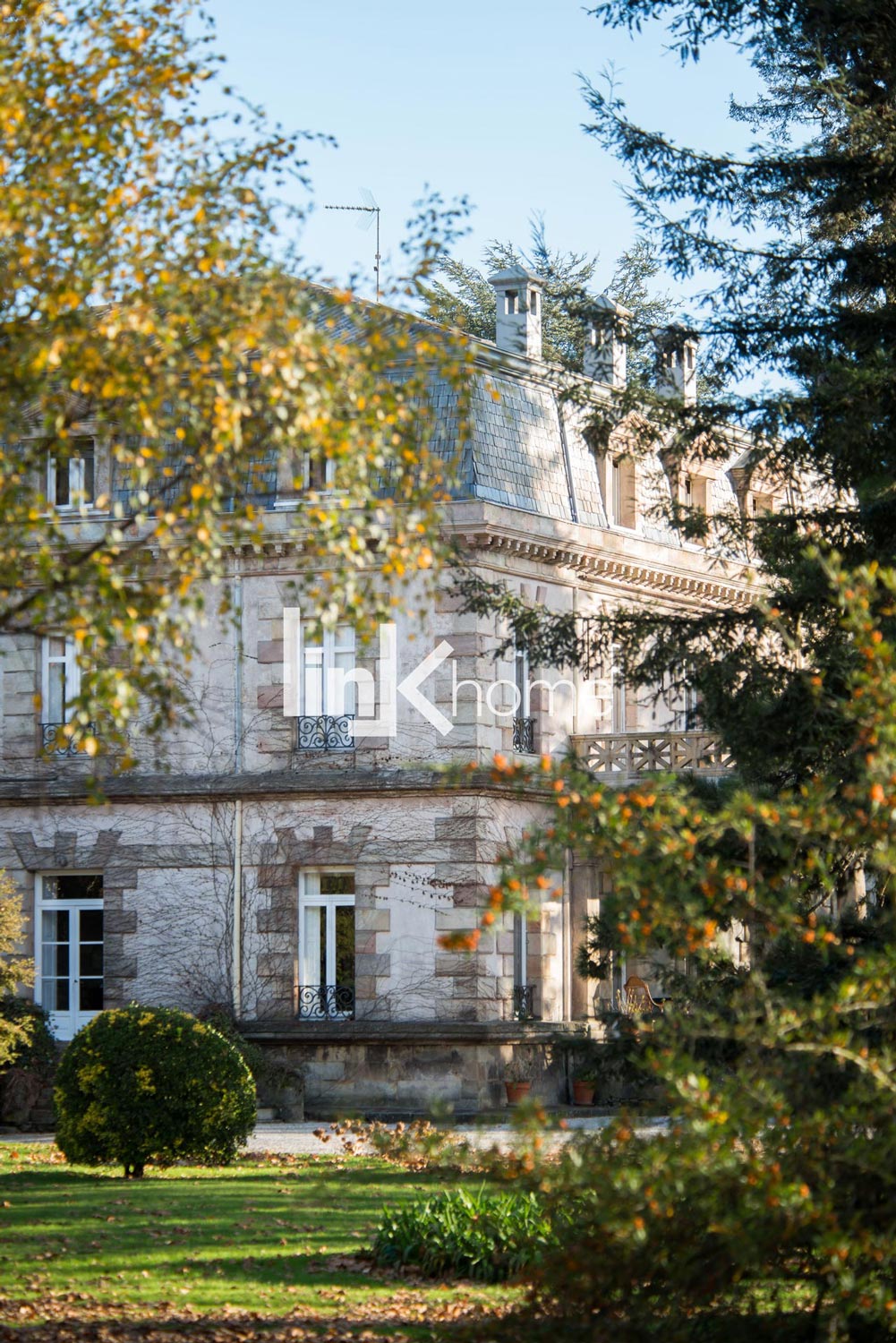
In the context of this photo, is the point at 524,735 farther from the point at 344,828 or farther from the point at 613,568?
the point at 613,568

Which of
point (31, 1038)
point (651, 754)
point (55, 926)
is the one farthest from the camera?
point (55, 926)

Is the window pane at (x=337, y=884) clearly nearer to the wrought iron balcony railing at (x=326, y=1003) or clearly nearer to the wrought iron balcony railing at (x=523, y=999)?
the wrought iron balcony railing at (x=326, y=1003)

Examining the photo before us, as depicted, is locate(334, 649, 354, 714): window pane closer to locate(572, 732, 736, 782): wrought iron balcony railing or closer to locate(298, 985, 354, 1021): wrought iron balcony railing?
locate(572, 732, 736, 782): wrought iron balcony railing

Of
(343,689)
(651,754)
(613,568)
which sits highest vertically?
(613,568)

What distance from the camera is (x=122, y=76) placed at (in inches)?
361

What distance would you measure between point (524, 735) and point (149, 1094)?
10.5 metres

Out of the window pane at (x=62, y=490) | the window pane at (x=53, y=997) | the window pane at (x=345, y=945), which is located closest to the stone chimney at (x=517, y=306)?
the window pane at (x=62, y=490)

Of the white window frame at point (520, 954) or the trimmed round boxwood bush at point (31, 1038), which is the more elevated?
the white window frame at point (520, 954)

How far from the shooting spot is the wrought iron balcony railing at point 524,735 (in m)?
26.3

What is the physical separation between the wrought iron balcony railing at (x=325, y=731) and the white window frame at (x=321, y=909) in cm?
154

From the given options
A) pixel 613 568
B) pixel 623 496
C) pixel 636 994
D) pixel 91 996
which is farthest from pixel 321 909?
pixel 623 496

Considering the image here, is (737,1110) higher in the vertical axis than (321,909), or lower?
lower

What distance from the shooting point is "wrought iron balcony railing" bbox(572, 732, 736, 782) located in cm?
2611

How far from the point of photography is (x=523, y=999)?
25734 millimetres
